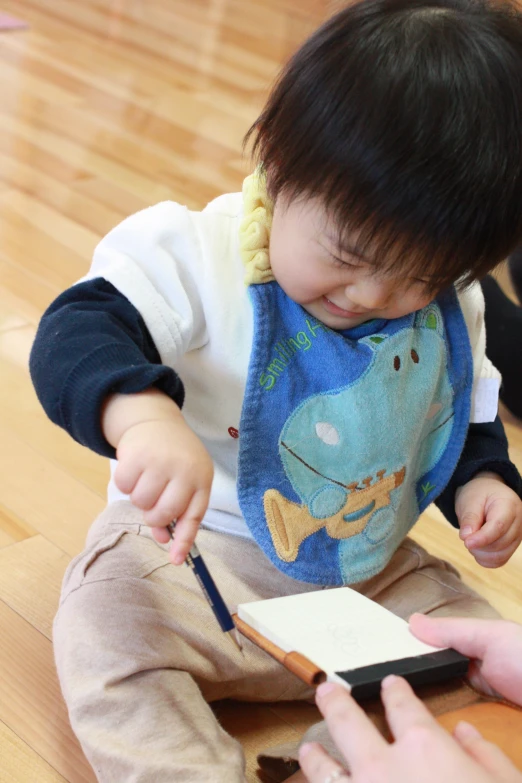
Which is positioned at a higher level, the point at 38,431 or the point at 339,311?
the point at 339,311

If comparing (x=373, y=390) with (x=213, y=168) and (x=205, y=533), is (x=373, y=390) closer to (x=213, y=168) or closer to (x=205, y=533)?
(x=205, y=533)

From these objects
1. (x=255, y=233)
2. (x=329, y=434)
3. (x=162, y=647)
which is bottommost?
(x=162, y=647)

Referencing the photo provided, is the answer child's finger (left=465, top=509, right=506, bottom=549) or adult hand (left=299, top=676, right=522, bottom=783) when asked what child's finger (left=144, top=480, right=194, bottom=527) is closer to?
adult hand (left=299, top=676, right=522, bottom=783)

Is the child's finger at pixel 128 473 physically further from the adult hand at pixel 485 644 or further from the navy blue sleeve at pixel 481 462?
the navy blue sleeve at pixel 481 462

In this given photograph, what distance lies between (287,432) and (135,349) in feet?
0.60

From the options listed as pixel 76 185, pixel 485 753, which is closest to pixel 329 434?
pixel 485 753

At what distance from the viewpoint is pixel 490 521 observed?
866 mm

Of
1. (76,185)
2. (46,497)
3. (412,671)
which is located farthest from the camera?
(76,185)

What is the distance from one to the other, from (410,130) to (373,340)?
0.76 ft

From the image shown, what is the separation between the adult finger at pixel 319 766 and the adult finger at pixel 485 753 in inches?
2.9

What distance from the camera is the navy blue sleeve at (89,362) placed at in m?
0.65

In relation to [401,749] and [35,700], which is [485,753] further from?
[35,700]

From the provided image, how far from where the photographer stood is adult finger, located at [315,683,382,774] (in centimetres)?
57

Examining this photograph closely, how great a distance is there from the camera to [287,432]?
2.70 feet
